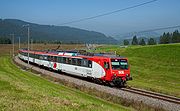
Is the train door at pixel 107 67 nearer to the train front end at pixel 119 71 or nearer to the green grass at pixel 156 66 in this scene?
the train front end at pixel 119 71

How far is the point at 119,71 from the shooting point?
100 feet

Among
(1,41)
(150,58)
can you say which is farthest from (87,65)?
(1,41)

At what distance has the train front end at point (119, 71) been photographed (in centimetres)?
3017

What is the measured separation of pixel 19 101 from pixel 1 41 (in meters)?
183

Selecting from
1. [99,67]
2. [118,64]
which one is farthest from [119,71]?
[99,67]

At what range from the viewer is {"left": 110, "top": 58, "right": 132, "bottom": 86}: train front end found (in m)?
30.2

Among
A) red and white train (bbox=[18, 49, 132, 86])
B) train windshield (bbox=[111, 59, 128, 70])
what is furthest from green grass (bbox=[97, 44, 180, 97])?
train windshield (bbox=[111, 59, 128, 70])

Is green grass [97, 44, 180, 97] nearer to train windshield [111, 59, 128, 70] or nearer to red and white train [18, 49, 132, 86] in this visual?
red and white train [18, 49, 132, 86]

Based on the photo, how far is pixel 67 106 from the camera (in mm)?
13102

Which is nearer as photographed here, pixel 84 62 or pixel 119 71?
pixel 119 71

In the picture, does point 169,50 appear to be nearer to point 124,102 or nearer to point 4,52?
point 124,102

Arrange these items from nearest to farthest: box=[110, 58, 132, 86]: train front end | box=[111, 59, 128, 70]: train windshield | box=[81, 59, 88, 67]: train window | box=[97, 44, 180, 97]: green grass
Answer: box=[110, 58, 132, 86]: train front end
box=[111, 59, 128, 70]: train windshield
box=[81, 59, 88, 67]: train window
box=[97, 44, 180, 97]: green grass

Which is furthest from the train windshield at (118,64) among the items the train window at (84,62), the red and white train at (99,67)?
the train window at (84,62)

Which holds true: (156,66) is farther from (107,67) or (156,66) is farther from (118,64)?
(107,67)
